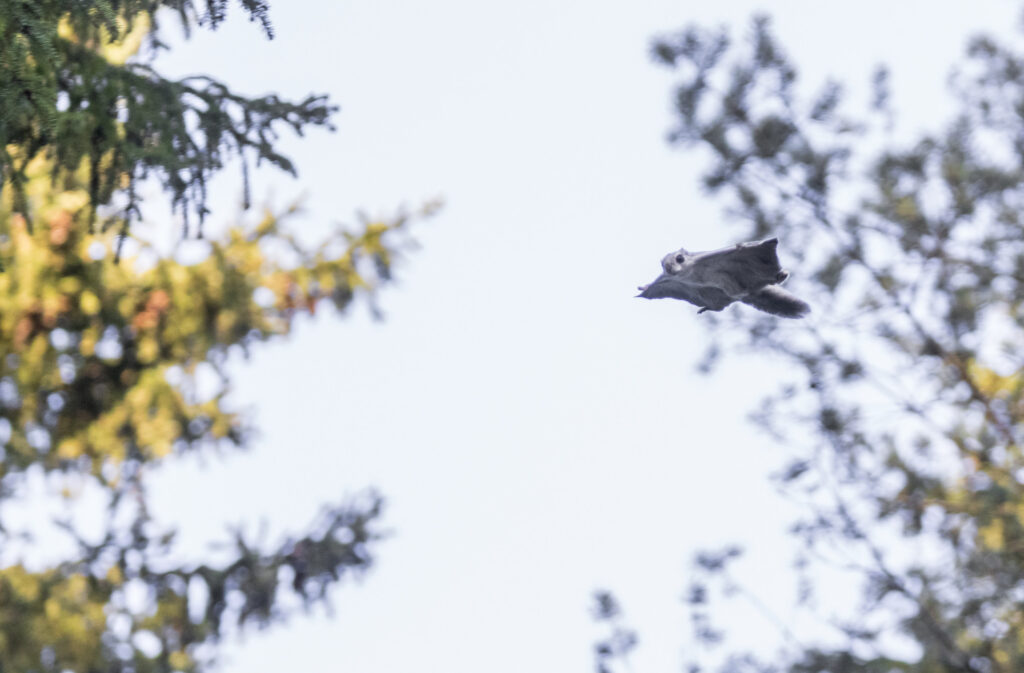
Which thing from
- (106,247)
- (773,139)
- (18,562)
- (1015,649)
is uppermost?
(106,247)

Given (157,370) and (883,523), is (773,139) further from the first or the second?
(157,370)

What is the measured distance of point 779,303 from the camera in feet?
8.00

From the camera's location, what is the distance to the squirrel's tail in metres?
2.41

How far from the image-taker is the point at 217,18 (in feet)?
11.5

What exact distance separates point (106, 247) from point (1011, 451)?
308 inches

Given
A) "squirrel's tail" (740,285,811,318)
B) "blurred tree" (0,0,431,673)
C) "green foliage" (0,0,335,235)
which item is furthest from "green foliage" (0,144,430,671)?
"squirrel's tail" (740,285,811,318)

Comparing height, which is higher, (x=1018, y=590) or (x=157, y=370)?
(x=157, y=370)

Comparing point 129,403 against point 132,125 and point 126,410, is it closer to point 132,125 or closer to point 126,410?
point 126,410

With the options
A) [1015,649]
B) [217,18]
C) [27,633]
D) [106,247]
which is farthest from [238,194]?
[1015,649]

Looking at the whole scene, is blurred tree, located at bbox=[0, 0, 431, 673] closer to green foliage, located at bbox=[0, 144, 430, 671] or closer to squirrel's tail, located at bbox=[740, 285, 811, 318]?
green foliage, located at bbox=[0, 144, 430, 671]

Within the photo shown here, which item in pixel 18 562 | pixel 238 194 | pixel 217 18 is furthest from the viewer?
pixel 18 562

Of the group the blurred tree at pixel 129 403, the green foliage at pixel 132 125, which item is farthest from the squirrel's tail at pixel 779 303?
the blurred tree at pixel 129 403

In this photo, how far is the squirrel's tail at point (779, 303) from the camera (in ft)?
7.89

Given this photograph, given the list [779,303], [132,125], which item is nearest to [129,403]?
[132,125]
